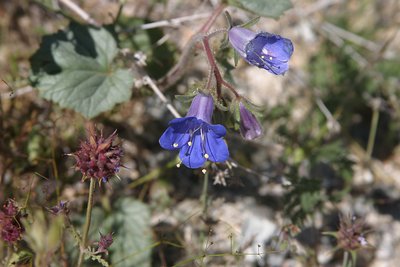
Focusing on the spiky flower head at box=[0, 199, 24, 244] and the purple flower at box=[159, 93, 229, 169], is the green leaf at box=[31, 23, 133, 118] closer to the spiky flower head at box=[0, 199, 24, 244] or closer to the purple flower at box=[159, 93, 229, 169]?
the purple flower at box=[159, 93, 229, 169]

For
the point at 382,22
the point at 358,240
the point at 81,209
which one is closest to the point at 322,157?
the point at 358,240

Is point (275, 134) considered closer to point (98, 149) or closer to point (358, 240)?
point (358, 240)

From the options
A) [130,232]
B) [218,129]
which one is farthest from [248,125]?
[130,232]

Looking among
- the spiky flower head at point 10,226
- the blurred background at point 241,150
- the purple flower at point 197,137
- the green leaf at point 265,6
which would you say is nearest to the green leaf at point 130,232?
the blurred background at point 241,150

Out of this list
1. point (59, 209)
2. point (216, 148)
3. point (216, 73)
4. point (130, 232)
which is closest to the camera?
point (59, 209)

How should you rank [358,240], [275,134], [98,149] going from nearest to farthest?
1. [98,149]
2. [358,240]
3. [275,134]

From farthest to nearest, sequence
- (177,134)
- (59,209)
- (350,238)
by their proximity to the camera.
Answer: (350,238)
(177,134)
(59,209)

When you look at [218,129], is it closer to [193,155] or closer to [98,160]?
[193,155]
